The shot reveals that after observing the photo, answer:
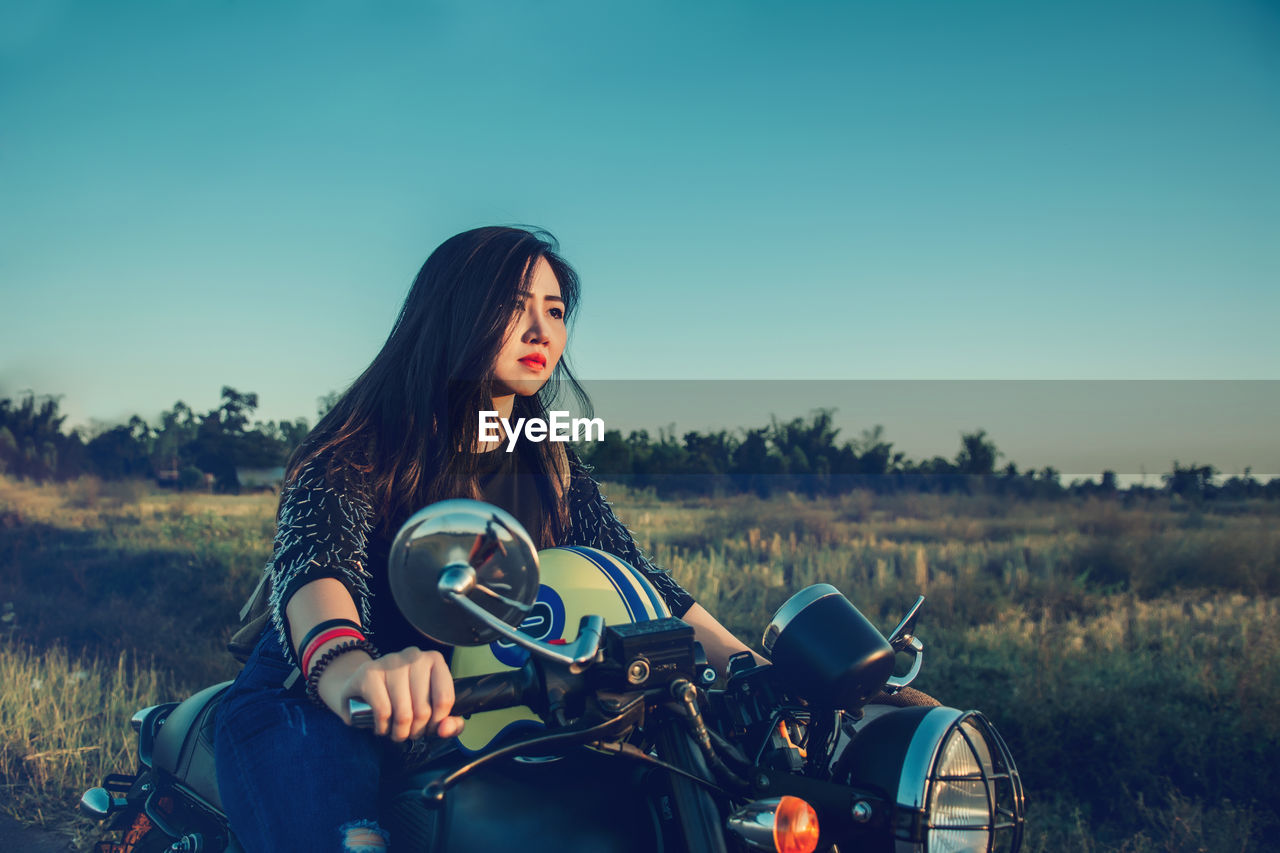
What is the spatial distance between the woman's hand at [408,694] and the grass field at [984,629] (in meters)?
3.39

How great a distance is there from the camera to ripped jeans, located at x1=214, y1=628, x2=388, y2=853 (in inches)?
52.1

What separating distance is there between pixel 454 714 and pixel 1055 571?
9606 millimetres

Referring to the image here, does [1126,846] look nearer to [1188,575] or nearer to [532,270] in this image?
[532,270]

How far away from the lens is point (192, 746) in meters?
2.00

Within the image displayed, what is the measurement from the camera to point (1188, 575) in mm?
8961

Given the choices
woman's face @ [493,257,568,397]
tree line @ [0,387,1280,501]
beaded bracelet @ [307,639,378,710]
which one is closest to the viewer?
beaded bracelet @ [307,639,378,710]

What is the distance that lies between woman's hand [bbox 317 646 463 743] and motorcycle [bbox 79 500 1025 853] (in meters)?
0.02

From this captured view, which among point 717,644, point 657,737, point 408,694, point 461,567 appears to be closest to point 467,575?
point 461,567

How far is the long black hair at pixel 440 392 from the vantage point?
196 cm

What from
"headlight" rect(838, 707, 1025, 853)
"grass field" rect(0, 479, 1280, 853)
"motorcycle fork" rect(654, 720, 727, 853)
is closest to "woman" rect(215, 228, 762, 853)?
"motorcycle fork" rect(654, 720, 727, 853)

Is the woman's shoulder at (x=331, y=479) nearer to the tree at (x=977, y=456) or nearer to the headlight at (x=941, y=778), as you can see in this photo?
the headlight at (x=941, y=778)

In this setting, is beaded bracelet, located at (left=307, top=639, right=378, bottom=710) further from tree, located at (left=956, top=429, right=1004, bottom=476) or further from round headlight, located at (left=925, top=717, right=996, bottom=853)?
tree, located at (left=956, top=429, right=1004, bottom=476)

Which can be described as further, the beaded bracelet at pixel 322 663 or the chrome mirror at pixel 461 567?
the beaded bracelet at pixel 322 663

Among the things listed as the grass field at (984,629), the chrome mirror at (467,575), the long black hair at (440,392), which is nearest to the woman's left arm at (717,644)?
the long black hair at (440,392)
